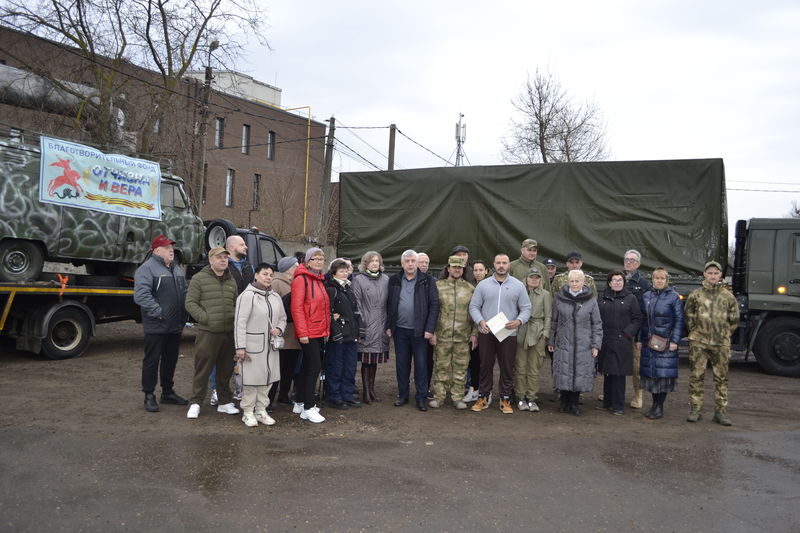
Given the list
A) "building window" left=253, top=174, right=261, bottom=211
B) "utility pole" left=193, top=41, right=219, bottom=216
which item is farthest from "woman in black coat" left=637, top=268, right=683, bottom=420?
"building window" left=253, top=174, right=261, bottom=211

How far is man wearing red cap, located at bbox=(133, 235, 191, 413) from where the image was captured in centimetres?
656

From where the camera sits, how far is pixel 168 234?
11.5m

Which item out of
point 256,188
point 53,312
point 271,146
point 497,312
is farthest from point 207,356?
point 271,146

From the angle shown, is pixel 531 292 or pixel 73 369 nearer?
pixel 531 292

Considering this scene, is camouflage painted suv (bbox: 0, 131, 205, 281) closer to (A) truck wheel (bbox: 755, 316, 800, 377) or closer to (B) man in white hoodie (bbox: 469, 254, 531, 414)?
(B) man in white hoodie (bbox: 469, 254, 531, 414)

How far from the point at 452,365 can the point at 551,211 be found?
185 inches

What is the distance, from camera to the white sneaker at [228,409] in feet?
21.8

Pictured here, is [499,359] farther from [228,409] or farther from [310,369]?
[228,409]

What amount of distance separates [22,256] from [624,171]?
965 cm

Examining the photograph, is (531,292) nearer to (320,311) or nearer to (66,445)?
(320,311)

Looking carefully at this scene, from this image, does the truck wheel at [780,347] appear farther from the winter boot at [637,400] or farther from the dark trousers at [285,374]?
the dark trousers at [285,374]

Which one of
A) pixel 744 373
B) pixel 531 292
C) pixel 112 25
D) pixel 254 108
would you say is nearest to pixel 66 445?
pixel 531 292

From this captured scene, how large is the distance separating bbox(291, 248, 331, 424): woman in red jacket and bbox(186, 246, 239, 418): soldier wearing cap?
70cm

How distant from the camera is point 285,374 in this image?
707cm
